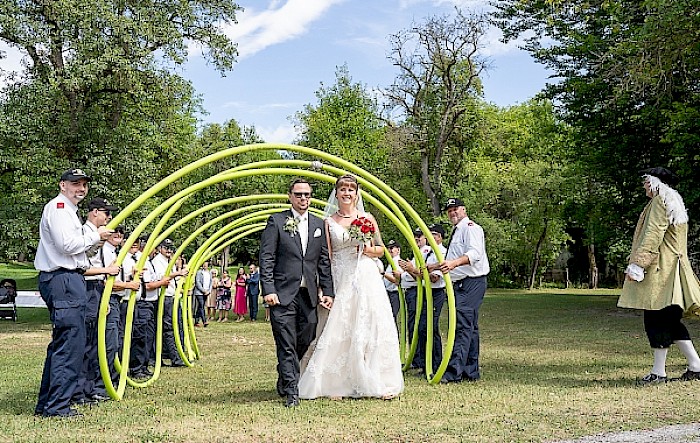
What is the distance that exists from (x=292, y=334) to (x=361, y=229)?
1.31m

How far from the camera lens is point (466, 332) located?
9.25 m

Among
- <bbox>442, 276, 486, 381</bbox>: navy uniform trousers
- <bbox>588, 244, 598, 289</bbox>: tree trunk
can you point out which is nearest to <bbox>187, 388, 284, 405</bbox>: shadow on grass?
<bbox>442, 276, 486, 381</bbox>: navy uniform trousers

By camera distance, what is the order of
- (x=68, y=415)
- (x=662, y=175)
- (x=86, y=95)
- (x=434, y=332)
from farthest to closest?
(x=86, y=95), (x=434, y=332), (x=662, y=175), (x=68, y=415)

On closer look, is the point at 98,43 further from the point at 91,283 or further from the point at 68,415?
the point at 68,415

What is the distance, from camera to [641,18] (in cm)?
1744

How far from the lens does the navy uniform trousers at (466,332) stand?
9.09 metres

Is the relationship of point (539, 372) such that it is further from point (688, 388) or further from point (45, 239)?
point (45, 239)

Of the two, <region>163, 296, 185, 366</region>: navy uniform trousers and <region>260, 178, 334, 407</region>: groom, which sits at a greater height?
<region>260, 178, 334, 407</region>: groom

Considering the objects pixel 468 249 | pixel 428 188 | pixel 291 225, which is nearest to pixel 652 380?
pixel 468 249

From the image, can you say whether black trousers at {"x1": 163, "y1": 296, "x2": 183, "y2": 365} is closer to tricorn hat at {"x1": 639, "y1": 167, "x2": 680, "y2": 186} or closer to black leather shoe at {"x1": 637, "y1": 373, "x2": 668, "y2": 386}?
black leather shoe at {"x1": 637, "y1": 373, "x2": 668, "y2": 386}

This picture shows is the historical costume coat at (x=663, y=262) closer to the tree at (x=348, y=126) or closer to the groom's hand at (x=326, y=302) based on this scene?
the groom's hand at (x=326, y=302)

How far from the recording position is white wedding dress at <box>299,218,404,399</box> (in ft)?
25.6

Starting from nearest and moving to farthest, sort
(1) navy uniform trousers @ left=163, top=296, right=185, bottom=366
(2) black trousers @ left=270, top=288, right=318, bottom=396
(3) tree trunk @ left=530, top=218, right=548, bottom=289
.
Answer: (2) black trousers @ left=270, top=288, right=318, bottom=396 < (1) navy uniform trousers @ left=163, top=296, right=185, bottom=366 < (3) tree trunk @ left=530, top=218, right=548, bottom=289

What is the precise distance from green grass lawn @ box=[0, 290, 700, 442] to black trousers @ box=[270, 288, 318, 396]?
295 mm
